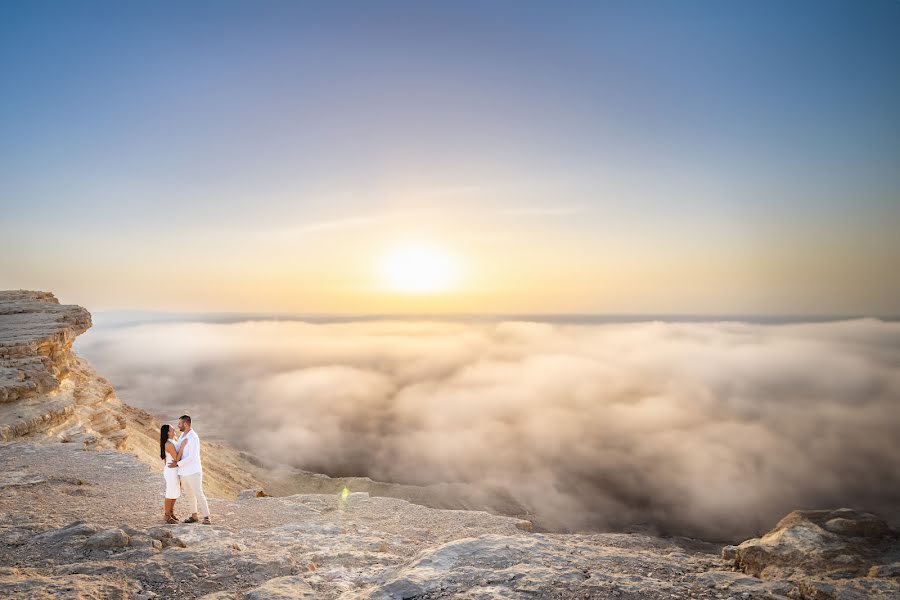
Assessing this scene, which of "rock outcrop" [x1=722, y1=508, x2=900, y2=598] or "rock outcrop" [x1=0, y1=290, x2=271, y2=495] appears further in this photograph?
"rock outcrop" [x1=0, y1=290, x2=271, y2=495]

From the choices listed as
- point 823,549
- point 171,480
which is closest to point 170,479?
point 171,480

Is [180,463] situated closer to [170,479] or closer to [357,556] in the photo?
[170,479]

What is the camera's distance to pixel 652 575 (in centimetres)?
725

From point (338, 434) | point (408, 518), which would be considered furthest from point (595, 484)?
point (408, 518)

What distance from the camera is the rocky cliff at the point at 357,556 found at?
21.7 feet

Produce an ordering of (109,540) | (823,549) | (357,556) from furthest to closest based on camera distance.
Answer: (357,556), (823,549), (109,540)

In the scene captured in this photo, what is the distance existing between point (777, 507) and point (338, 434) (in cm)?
8280

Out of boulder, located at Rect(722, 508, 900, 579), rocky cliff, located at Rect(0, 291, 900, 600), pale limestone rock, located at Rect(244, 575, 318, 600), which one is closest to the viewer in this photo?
rocky cliff, located at Rect(0, 291, 900, 600)

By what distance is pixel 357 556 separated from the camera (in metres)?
9.81

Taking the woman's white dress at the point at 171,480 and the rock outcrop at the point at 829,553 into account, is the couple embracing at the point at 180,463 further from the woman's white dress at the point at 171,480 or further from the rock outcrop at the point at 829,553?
the rock outcrop at the point at 829,553

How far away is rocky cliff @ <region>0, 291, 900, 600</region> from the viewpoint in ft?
21.7

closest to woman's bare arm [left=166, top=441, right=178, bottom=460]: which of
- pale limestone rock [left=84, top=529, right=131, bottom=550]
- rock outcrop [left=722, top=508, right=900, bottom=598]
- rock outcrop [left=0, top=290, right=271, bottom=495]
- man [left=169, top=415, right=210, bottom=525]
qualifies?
man [left=169, top=415, right=210, bottom=525]

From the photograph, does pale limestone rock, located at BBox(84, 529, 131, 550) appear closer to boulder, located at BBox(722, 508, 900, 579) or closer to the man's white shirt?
the man's white shirt

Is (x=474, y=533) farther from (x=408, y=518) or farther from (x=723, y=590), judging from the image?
(x=723, y=590)
